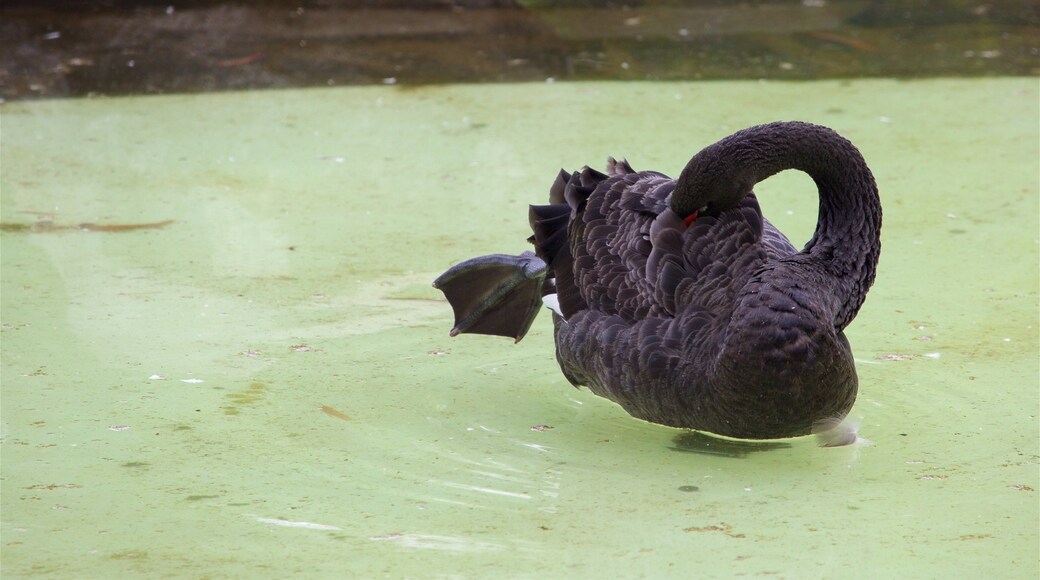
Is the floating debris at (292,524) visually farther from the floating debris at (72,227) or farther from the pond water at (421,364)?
the floating debris at (72,227)

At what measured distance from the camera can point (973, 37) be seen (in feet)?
21.9

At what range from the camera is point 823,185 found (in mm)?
3084

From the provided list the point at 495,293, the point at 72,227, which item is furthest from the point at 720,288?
the point at 72,227

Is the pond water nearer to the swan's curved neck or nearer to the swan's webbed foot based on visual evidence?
the swan's webbed foot

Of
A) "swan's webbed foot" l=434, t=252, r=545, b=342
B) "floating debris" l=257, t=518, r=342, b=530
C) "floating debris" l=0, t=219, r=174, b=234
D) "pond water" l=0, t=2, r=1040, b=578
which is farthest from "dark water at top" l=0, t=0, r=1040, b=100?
"floating debris" l=257, t=518, r=342, b=530

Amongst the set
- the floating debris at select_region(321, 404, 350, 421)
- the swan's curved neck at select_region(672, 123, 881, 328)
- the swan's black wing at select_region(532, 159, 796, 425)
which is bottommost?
the floating debris at select_region(321, 404, 350, 421)

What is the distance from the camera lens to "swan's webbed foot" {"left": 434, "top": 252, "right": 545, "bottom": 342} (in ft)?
11.4

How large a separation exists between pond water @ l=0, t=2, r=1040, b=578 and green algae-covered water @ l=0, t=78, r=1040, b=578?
0.01 m

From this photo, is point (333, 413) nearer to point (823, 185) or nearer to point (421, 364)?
point (421, 364)

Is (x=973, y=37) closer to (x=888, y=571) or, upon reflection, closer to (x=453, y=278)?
(x=453, y=278)

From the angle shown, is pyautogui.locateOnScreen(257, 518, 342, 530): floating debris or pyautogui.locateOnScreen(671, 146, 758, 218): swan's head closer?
pyautogui.locateOnScreen(257, 518, 342, 530): floating debris

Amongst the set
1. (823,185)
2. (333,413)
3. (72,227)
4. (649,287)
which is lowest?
(333,413)

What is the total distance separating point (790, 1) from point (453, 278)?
4329 mm

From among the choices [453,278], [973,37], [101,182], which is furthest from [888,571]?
[973,37]
